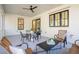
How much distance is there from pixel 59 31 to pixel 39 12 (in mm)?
482

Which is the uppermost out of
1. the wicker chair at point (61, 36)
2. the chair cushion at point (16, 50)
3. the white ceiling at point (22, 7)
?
the white ceiling at point (22, 7)

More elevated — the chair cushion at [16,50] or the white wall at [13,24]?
the white wall at [13,24]

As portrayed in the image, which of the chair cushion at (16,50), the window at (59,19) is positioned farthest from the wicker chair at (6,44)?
the window at (59,19)

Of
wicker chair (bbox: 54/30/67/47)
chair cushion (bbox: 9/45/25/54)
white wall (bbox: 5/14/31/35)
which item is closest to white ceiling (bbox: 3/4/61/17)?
white wall (bbox: 5/14/31/35)

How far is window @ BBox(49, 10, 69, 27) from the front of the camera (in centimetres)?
253

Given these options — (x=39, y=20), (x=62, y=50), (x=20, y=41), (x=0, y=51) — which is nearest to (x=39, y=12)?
(x=39, y=20)

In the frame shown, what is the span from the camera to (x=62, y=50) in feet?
8.48

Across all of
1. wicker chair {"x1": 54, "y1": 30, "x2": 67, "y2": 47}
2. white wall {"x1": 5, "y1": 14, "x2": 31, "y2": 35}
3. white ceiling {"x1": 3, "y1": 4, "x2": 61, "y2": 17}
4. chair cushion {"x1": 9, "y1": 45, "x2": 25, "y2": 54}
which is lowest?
chair cushion {"x1": 9, "y1": 45, "x2": 25, "y2": 54}

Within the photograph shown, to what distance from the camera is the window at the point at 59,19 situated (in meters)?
2.53

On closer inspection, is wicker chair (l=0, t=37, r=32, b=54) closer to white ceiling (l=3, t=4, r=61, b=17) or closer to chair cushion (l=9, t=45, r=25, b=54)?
chair cushion (l=9, t=45, r=25, b=54)

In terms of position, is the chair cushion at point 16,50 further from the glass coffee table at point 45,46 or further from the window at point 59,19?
the window at point 59,19

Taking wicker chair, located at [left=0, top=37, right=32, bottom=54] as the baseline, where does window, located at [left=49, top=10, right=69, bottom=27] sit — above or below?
above

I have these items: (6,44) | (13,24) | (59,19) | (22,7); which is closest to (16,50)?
(6,44)
